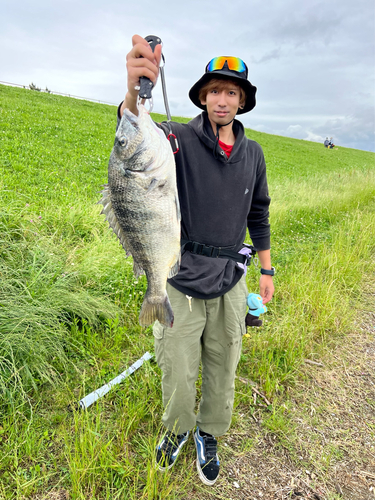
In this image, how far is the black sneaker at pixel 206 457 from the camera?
241cm

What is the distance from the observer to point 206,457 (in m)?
2.50

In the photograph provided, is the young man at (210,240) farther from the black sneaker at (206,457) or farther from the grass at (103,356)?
the grass at (103,356)

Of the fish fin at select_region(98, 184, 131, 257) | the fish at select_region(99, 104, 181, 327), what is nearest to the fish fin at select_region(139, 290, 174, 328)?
the fish at select_region(99, 104, 181, 327)

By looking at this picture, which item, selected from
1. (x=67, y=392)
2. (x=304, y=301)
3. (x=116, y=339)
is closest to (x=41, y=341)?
(x=67, y=392)

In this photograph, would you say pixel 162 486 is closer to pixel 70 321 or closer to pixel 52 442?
pixel 52 442

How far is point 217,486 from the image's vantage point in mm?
2414

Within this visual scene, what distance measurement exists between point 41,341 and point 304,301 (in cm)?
317

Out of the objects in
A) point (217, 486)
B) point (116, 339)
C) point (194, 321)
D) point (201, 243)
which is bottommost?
point (217, 486)

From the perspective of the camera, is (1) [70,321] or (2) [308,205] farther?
(2) [308,205]

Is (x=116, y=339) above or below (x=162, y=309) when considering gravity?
below

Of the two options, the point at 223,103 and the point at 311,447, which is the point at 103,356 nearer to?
the point at 311,447

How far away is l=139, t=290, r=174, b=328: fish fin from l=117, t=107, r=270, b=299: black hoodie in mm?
268

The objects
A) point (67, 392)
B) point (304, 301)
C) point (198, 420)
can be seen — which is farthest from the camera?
point (304, 301)

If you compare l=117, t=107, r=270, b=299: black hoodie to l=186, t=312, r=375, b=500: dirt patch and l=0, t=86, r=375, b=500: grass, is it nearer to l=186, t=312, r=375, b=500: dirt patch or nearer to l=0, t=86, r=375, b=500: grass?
l=0, t=86, r=375, b=500: grass
